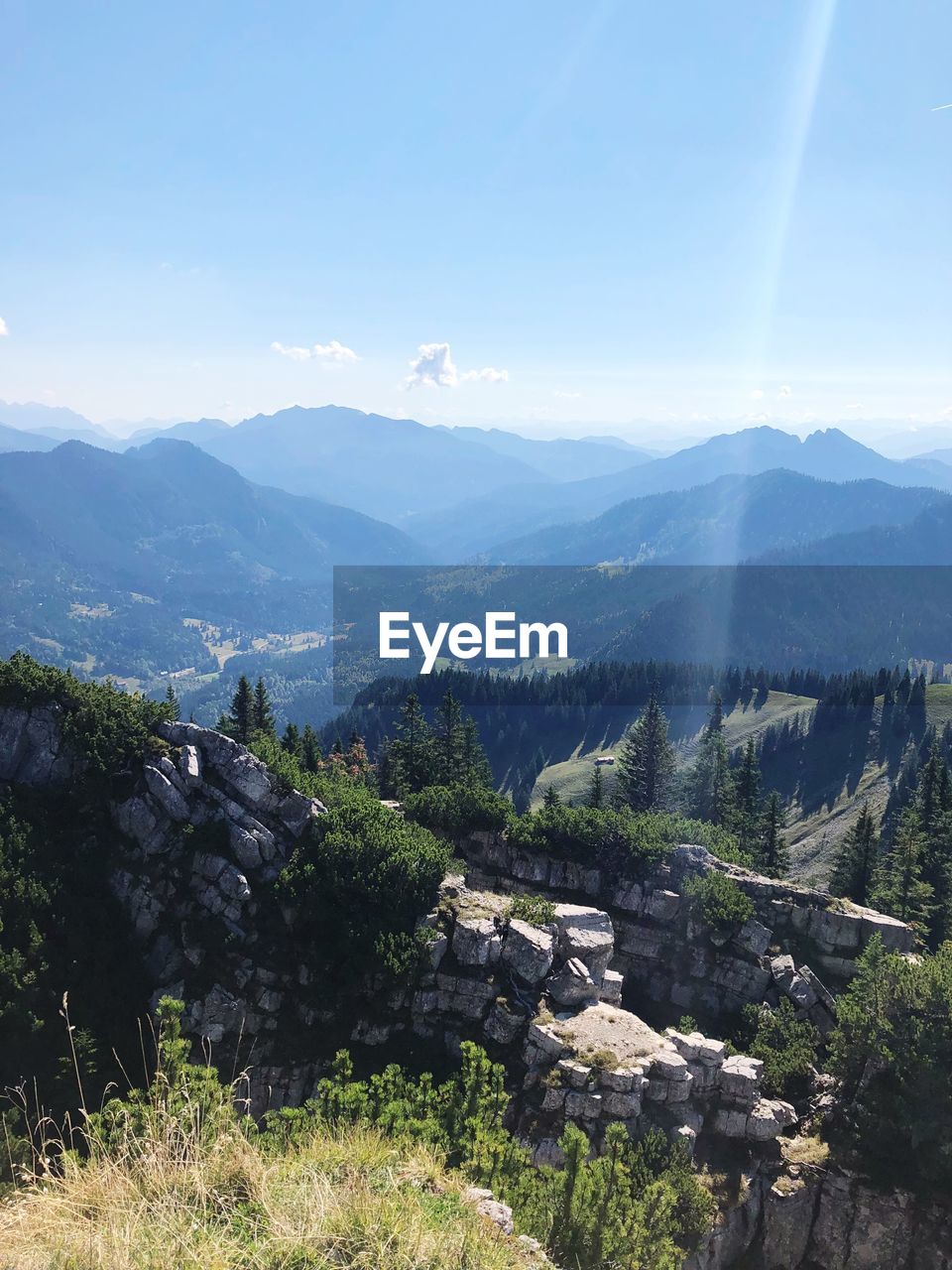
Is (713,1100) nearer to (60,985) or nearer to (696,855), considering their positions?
(696,855)

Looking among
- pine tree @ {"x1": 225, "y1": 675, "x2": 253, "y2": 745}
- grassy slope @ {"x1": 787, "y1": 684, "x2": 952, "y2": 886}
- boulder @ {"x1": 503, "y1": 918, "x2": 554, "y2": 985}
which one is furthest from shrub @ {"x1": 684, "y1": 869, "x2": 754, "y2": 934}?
grassy slope @ {"x1": 787, "y1": 684, "x2": 952, "y2": 886}

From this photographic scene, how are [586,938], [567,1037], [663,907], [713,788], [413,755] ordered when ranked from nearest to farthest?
1. [567,1037]
2. [586,938]
3. [663,907]
4. [413,755]
5. [713,788]

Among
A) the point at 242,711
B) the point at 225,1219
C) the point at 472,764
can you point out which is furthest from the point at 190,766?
the point at 472,764

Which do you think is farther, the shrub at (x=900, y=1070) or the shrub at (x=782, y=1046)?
the shrub at (x=782, y=1046)

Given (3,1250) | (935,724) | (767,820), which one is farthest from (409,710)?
(935,724)

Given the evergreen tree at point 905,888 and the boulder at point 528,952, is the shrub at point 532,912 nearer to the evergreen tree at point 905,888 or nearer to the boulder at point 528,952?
the boulder at point 528,952

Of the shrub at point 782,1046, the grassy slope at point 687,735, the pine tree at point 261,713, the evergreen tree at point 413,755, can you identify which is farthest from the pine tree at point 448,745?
the grassy slope at point 687,735

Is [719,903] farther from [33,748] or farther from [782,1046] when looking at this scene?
[33,748]

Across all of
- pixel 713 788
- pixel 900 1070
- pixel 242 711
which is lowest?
pixel 713 788
